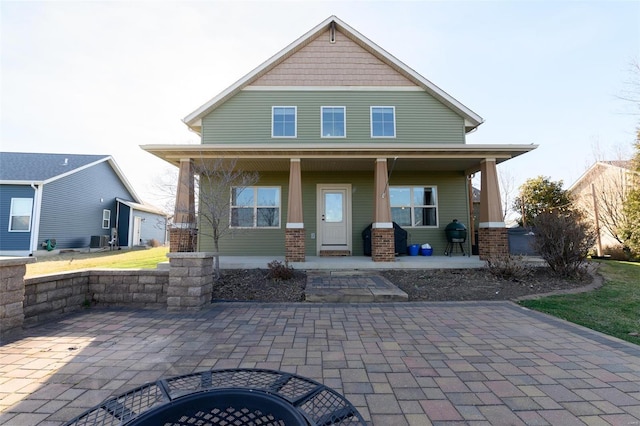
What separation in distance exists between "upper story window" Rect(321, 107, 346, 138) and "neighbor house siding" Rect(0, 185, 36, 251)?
1415cm

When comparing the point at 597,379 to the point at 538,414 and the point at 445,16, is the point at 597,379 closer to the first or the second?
the point at 538,414

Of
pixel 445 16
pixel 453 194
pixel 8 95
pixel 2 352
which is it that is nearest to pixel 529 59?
pixel 445 16

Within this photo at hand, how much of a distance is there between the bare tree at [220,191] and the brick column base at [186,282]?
1.87m

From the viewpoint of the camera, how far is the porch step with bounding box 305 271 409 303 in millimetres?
4922

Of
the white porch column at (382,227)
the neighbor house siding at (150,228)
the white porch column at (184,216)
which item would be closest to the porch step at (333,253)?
the white porch column at (382,227)

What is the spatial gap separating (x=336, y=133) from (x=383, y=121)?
1.73 meters

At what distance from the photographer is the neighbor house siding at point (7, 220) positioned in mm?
12875

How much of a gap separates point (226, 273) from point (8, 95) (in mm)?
6737

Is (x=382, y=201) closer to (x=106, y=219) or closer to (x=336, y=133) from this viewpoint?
(x=336, y=133)

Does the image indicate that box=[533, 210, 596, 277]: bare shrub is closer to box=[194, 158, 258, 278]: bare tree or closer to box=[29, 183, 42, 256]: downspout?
box=[194, 158, 258, 278]: bare tree

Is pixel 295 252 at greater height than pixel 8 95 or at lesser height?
lesser

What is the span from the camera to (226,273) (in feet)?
22.3

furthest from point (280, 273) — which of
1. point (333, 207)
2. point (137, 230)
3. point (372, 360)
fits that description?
point (137, 230)

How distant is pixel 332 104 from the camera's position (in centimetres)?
993
